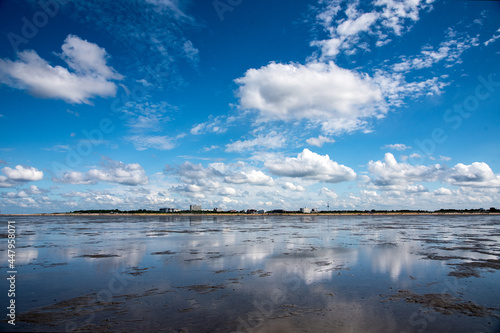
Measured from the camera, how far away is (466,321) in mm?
9578

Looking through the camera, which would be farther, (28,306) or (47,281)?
(47,281)

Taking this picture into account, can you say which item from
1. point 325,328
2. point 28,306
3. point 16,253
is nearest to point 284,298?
point 325,328

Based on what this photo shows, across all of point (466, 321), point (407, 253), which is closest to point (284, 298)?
point (466, 321)

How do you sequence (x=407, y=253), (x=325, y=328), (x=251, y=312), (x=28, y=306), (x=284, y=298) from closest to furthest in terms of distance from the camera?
(x=325, y=328)
(x=251, y=312)
(x=28, y=306)
(x=284, y=298)
(x=407, y=253)

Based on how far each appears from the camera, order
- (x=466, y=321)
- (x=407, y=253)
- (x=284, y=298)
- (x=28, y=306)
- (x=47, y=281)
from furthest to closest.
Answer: (x=407, y=253)
(x=47, y=281)
(x=284, y=298)
(x=28, y=306)
(x=466, y=321)

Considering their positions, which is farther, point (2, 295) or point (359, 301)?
point (2, 295)

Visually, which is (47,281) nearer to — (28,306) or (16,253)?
(28,306)

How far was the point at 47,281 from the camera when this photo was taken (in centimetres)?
1468

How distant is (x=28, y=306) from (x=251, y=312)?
9020 millimetres

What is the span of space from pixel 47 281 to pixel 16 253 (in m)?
13.0

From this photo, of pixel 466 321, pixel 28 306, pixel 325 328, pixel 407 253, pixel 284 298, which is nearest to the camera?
pixel 325 328

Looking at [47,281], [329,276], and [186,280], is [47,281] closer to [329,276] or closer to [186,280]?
[186,280]

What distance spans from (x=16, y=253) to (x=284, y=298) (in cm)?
2471

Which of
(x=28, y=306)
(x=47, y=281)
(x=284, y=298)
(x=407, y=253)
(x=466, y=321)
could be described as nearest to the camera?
(x=466, y=321)
